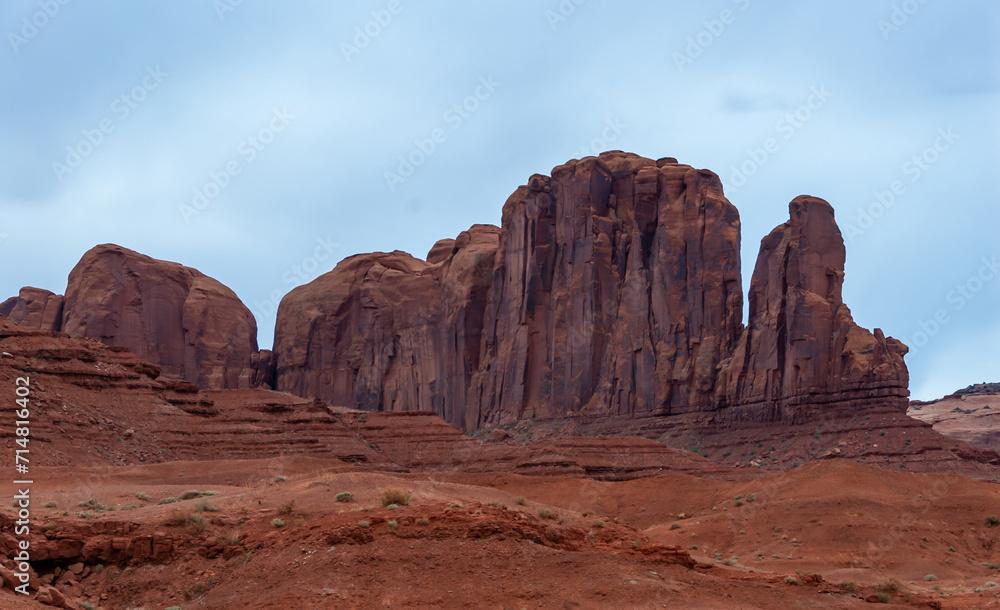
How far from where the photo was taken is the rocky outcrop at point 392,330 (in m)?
98.5

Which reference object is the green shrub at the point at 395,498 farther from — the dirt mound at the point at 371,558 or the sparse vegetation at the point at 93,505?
the sparse vegetation at the point at 93,505

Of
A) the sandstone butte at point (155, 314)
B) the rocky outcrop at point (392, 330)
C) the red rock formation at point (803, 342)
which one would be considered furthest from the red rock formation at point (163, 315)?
the red rock formation at point (803, 342)

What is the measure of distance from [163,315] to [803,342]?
62.5 m

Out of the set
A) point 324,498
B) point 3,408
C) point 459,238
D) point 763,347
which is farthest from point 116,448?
point 459,238

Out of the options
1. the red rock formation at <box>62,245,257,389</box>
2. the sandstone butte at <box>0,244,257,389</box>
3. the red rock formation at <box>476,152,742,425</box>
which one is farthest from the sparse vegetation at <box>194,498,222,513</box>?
the sandstone butte at <box>0,244,257,389</box>

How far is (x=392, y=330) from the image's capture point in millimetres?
105625

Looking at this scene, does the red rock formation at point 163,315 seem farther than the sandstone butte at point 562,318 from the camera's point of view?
Yes

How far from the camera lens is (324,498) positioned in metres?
19.9

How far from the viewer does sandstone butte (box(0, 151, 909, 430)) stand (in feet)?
225

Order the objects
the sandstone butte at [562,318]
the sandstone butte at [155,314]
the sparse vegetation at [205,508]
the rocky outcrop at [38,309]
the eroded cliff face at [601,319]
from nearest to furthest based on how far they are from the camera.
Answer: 1. the sparse vegetation at [205,508]
2. the eroded cliff face at [601,319]
3. the sandstone butte at [562,318]
4. the sandstone butte at [155,314]
5. the rocky outcrop at [38,309]

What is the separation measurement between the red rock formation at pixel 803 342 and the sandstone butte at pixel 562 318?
108 mm

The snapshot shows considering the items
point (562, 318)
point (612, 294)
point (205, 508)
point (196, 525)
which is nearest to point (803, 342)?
point (612, 294)

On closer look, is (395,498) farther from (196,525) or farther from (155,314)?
(155,314)

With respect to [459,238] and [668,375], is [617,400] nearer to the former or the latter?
[668,375]
